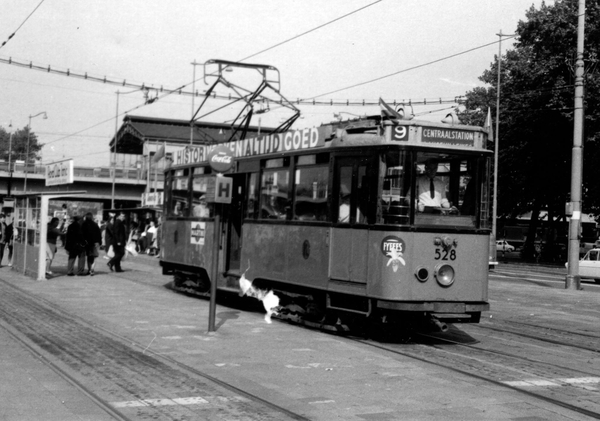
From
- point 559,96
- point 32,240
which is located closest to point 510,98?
point 559,96

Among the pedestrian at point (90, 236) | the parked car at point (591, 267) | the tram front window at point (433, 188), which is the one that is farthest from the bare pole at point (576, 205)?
the tram front window at point (433, 188)

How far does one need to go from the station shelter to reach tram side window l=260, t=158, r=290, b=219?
25.6ft

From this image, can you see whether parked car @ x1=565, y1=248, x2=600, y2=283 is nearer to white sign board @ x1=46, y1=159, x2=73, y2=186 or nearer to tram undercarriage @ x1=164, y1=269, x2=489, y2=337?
white sign board @ x1=46, y1=159, x2=73, y2=186

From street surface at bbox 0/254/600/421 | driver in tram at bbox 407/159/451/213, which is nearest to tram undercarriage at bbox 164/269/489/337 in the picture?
street surface at bbox 0/254/600/421

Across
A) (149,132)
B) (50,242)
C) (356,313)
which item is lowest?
(356,313)

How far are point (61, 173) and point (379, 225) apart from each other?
49.0 ft

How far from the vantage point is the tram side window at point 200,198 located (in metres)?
16.9

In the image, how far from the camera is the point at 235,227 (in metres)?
15.8

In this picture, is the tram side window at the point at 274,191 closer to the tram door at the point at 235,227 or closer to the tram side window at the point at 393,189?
the tram door at the point at 235,227

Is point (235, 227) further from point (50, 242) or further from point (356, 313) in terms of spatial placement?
point (50, 242)

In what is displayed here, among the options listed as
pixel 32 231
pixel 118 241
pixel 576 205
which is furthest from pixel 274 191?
pixel 576 205

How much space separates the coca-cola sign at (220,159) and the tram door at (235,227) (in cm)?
295

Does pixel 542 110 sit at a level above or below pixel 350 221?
above

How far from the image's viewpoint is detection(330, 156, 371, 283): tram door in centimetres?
1167
